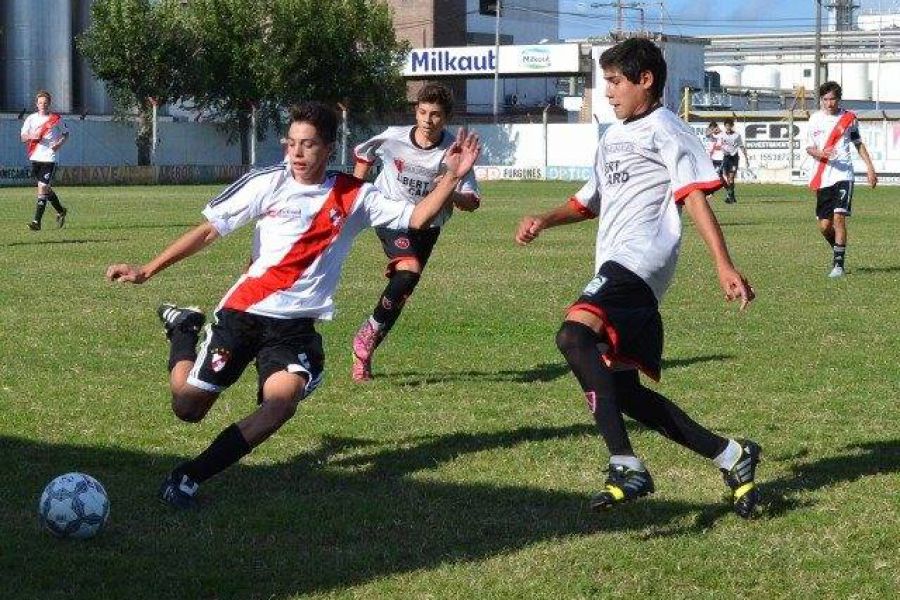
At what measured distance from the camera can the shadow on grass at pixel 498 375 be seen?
9.06 m

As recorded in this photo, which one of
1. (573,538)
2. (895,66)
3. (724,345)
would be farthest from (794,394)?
(895,66)

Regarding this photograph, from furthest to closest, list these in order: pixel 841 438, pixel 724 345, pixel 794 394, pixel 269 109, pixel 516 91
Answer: pixel 516 91 → pixel 269 109 → pixel 724 345 → pixel 794 394 → pixel 841 438

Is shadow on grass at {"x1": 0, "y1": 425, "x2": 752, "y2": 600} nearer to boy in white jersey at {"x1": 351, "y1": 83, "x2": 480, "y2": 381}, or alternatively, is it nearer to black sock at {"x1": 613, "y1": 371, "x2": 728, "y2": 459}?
black sock at {"x1": 613, "y1": 371, "x2": 728, "y2": 459}

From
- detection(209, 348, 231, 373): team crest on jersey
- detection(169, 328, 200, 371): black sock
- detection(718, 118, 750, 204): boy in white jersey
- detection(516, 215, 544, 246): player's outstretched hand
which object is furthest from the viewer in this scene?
detection(718, 118, 750, 204): boy in white jersey

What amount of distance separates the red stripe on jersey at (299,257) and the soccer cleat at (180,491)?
75cm

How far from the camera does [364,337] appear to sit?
907cm

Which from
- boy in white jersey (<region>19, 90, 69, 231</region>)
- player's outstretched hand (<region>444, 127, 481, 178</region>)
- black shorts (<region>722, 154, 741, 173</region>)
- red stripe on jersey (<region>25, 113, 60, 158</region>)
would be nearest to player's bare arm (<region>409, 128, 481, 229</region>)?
player's outstretched hand (<region>444, 127, 481, 178</region>)

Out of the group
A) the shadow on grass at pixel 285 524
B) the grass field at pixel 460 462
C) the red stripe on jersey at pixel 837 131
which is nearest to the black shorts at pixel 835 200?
the red stripe on jersey at pixel 837 131

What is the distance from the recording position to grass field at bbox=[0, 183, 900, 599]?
499 centimetres

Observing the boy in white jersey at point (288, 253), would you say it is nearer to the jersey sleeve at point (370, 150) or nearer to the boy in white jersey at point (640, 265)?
the boy in white jersey at point (640, 265)

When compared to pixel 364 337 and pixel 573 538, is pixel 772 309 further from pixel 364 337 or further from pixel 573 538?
pixel 573 538

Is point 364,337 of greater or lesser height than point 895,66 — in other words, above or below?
below

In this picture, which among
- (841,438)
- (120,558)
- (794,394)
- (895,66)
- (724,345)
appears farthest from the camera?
(895,66)

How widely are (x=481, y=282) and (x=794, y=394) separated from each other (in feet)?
22.5
